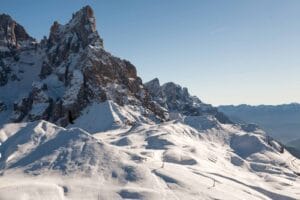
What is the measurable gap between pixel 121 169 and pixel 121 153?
30.0 feet

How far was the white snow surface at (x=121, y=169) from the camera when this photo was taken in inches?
2933

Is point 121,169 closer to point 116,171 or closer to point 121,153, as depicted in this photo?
point 116,171

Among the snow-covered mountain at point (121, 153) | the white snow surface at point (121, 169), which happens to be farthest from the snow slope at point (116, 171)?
the snow-covered mountain at point (121, 153)

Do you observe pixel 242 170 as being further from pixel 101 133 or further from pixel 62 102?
pixel 62 102

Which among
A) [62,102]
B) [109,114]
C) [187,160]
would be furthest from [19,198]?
[62,102]

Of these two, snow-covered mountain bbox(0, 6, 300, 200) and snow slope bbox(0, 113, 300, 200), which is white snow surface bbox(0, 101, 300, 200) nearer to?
snow slope bbox(0, 113, 300, 200)

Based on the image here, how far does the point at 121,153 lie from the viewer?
93125 millimetres

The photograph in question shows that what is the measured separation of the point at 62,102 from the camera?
18275cm

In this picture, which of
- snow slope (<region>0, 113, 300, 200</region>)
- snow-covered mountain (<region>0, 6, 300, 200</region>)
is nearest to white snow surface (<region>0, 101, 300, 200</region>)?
snow slope (<region>0, 113, 300, 200</region>)

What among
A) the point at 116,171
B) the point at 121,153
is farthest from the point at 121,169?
the point at 121,153

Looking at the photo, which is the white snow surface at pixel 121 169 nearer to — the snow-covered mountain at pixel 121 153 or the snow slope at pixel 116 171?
the snow slope at pixel 116 171

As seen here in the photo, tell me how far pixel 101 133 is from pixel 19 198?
272 ft

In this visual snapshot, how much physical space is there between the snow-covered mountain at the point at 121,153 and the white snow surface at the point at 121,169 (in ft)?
0.58

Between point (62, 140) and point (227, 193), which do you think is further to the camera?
point (62, 140)
